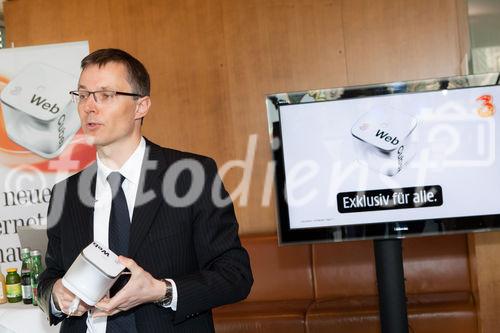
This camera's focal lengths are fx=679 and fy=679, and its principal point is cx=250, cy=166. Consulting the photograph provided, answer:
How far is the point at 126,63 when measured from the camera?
75.5 inches

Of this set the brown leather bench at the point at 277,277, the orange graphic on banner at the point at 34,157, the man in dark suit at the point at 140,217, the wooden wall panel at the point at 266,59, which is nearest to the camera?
the man in dark suit at the point at 140,217

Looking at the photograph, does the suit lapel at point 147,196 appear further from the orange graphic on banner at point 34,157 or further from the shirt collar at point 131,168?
the orange graphic on banner at point 34,157

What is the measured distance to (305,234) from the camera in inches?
111

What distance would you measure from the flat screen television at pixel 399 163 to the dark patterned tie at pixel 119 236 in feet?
3.61

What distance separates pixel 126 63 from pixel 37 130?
236cm

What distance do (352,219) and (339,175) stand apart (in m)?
0.19

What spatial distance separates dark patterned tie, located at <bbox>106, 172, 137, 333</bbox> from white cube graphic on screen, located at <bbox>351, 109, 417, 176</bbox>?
1211mm

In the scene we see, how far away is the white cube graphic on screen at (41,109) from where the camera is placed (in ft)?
13.3

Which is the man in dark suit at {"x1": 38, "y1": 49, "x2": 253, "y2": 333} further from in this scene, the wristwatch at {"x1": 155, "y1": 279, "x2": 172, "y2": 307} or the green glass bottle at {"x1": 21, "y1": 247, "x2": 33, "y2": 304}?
the green glass bottle at {"x1": 21, "y1": 247, "x2": 33, "y2": 304}

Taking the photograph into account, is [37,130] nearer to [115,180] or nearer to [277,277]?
[277,277]

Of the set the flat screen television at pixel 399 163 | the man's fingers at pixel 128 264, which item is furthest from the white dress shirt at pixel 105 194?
the flat screen television at pixel 399 163

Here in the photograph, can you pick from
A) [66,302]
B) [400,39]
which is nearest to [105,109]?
[66,302]

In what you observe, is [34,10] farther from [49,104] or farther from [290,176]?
[290,176]

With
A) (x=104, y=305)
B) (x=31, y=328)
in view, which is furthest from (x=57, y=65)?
(x=104, y=305)
